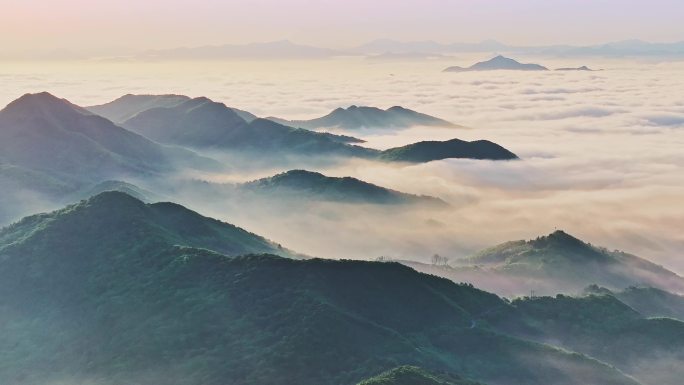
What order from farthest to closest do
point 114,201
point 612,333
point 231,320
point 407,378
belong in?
point 114,201, point 612,333, point 231,320, point 407,378

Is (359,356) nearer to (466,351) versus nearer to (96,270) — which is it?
(466,351)

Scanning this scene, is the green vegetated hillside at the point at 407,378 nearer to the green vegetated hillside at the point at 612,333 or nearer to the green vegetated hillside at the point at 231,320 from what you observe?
the green vegetated hillside at the point at 231,320

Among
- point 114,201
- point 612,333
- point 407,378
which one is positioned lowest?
point 612,333

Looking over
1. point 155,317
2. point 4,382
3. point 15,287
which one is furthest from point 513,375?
point 15,287

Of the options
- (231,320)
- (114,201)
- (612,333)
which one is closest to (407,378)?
(231,320)

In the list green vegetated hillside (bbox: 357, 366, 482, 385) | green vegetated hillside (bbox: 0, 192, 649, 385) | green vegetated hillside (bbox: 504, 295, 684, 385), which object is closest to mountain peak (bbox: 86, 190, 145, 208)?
green vegetated hillside (bbox: 0, 192, 649, 385)

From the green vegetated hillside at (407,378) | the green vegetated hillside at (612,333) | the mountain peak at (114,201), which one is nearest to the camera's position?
the green vegetated hillside at (407,378)

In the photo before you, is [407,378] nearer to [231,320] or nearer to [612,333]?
[231,320]

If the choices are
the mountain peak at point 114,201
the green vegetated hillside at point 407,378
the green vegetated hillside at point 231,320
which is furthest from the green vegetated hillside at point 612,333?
the mountain peak at point 114,201
